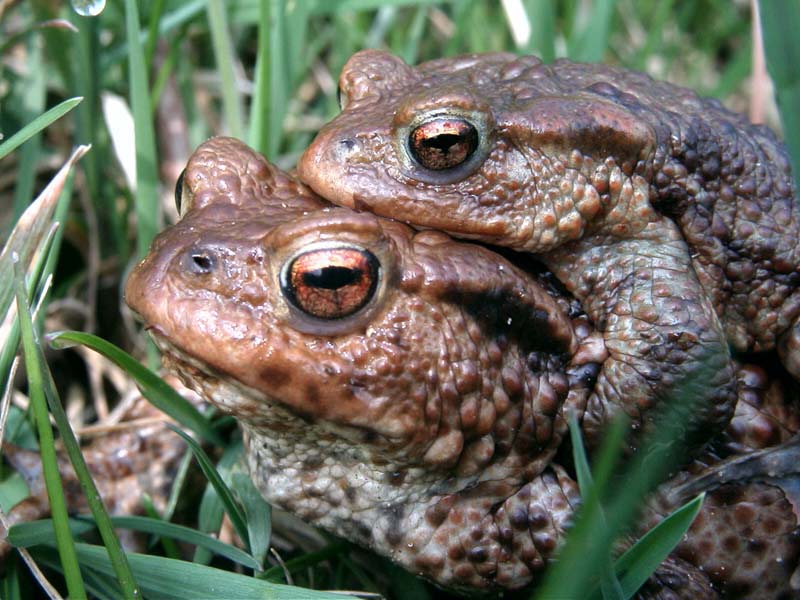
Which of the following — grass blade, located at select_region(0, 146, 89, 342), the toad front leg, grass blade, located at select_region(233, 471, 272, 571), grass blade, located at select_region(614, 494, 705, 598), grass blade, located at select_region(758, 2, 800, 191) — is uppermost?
grass blade, located at select_region(758, 2, 800, 191)

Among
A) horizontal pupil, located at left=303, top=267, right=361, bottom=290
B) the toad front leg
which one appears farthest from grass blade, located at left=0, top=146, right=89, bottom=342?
the toad front leg

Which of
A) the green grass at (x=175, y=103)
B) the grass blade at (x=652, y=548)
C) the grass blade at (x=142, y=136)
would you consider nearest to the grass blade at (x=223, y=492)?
the green grass at (x=175, y=103)

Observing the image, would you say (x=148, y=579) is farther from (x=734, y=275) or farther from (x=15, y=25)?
(x=15, y=25)

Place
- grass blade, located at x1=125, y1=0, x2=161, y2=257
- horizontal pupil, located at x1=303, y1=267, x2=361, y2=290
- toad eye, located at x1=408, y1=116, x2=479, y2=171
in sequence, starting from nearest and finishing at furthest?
horizontal pupil, located at x1=303, y1=267, x2=361, y2=290 < toad eye, located at x1=408, y1=116, x2=479, y2=171 < grass blade, located at x1=125, y1=0, x2=161, y2=257

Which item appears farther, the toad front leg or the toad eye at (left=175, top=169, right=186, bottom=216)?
the toad eye at (left=175, top=169, right=186, bottom=216)

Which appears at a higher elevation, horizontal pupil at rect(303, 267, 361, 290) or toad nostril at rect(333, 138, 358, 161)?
toad nostril at rect(333, 138, 358, 161)

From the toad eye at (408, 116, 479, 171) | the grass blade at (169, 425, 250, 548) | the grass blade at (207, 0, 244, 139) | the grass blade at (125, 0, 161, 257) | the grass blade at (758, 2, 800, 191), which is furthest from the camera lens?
the grass blade at (207, 0, 244, 139)

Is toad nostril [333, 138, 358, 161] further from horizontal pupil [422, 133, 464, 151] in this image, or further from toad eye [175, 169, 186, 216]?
toad eye [175, 169, 186, 216]

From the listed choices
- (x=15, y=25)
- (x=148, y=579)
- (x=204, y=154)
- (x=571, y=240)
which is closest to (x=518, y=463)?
(x=571, y=240)
